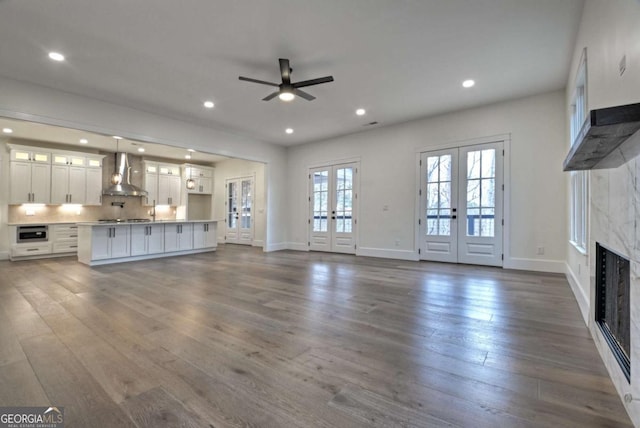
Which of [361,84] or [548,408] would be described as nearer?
[548,408]

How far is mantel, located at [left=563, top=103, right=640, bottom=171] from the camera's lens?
1074 mm

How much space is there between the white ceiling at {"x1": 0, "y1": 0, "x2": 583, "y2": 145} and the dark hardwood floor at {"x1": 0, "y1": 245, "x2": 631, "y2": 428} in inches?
119

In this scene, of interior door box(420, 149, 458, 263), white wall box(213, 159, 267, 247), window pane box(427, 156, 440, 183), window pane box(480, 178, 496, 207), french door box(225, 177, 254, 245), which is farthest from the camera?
french door box(225, 177, 254, 245)

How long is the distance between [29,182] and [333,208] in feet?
24.5

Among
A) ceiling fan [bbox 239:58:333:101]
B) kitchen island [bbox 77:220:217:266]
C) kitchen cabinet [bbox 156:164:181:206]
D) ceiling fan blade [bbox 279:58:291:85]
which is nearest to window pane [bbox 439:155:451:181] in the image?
ceiling fan [bbox 239:58:333:101]

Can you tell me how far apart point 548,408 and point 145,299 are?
3.77m

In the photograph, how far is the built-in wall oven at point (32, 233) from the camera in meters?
6.63

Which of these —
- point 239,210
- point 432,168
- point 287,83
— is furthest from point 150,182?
point 432,168

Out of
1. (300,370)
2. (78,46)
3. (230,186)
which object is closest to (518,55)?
(300,370)

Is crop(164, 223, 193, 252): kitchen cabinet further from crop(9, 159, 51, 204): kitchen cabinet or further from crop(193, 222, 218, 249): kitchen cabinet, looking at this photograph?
crop(9, 159, 51, 204): kitchen cabinet

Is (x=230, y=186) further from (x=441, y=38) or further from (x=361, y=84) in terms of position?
(x=441, y=38)

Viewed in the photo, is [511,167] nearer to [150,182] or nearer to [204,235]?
[204,235]

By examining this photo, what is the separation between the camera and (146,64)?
3814 millimetres

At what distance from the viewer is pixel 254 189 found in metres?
9.44
